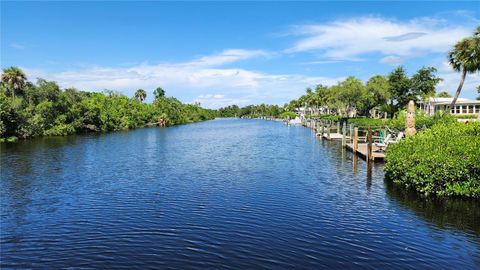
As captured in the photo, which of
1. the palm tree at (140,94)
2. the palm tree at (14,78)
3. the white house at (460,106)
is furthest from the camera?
the palm tree at (140,94)

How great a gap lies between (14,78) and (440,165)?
6697 cm

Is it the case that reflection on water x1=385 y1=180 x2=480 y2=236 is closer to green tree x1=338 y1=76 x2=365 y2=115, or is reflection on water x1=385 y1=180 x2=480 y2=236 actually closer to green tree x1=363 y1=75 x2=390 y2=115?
green tree x1=363 y1=75 x2=390 y2=115

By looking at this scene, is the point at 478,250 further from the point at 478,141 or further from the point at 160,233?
the point at 160,233

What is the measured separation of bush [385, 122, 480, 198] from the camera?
17688 mm

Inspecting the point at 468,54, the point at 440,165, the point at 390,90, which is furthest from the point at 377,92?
the point at 440,165

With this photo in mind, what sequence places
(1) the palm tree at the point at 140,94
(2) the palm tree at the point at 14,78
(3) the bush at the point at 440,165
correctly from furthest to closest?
(1) the palm tree at the point at 140,94, (2) the palm tree at the point at 14,78, (3) the bush at the point at 440,165

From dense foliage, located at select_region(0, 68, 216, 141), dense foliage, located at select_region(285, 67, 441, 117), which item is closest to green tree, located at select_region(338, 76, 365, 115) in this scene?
dense foliage, located at select_region(285, 67, 441, 117)

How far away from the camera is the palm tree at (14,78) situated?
2511 inches

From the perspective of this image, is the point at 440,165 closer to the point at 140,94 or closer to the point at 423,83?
the point at 423,83

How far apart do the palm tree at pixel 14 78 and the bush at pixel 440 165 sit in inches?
2508

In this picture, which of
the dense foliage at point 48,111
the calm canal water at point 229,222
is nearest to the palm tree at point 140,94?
the dense foliage at point 48,111

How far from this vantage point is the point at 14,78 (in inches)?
2534

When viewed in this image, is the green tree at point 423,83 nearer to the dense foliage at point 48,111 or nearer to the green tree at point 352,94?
the green tree at point 352,94

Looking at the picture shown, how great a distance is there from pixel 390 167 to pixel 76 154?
102 ft
